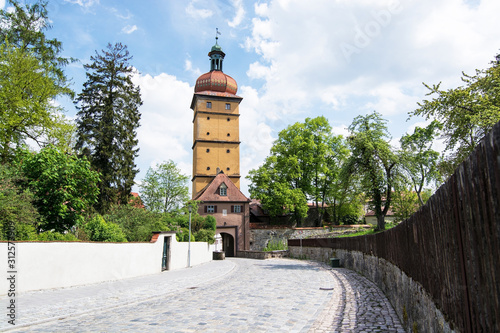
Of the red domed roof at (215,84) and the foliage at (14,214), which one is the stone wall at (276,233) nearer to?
Answer: the red domed roof at (215,84)

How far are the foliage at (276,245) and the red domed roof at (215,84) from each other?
24399 millimetres

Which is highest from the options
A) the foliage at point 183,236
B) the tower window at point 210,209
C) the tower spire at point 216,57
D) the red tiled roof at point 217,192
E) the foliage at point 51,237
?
the tower spire at point 216,57

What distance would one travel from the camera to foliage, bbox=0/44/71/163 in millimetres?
18266

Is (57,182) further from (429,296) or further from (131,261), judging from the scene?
(429,296)

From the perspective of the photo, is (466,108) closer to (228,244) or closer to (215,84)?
(228,244)

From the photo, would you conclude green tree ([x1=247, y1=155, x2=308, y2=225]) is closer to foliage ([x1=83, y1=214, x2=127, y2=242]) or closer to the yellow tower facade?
the yellow tower facade

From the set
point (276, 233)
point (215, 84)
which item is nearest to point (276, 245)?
point (276, 233)

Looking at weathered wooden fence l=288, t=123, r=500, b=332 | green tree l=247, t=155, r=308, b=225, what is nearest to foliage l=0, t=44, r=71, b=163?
weathered wooden fence l=288, t=123, r=500, b=332

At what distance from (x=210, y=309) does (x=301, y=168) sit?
131 ft

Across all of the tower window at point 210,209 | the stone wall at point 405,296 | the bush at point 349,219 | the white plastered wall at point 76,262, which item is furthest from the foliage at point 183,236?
the bush at point 349,219

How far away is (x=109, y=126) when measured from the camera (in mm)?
26125

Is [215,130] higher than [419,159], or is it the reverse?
[215,130]

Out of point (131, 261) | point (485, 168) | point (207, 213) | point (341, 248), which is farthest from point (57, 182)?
point (207, 213)

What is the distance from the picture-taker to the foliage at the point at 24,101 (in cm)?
1827
